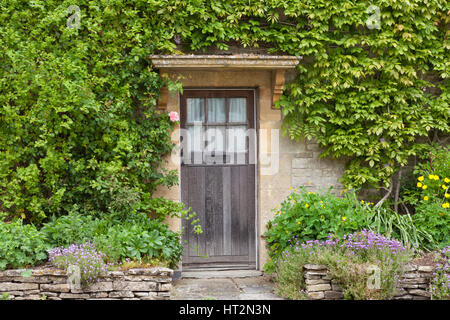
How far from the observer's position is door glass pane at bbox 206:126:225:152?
269 inches

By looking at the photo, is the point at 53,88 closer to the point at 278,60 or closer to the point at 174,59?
the point at 174,59

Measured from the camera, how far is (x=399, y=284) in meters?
5.09

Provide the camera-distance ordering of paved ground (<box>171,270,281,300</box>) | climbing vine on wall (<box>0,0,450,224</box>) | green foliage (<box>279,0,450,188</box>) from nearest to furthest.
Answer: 1. paved ground (<box>171,270,281,300</box>)
2. climbing vine on wall (<box>0,0,450,224</box>)
3. green foliage (<box>279,0,450,188</box>)

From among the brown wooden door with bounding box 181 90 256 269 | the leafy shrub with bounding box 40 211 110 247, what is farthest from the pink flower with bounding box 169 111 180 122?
the leafy shrub with bounding box 40 211 110 247

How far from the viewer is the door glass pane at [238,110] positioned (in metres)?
6.89

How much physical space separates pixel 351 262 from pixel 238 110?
9.44 feet

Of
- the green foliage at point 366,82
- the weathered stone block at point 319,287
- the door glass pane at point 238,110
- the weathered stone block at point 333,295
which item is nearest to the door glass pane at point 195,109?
the door glass pane at point 238,110

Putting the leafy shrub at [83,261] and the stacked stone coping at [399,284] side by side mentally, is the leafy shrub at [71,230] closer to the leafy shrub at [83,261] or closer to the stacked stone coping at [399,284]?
the leafy shrub at [83,261]

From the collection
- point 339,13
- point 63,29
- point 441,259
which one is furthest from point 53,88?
point 441,259

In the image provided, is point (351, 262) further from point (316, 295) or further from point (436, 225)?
point (436, 225)

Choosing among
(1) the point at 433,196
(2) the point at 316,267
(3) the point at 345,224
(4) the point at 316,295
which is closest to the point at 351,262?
(2) the point at 316,267

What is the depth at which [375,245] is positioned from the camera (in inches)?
201

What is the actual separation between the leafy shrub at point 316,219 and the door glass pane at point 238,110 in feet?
4.82

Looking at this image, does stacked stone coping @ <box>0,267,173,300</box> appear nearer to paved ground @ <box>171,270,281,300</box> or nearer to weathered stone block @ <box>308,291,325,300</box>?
paved ground @ <box>171,270,281,300</box>
